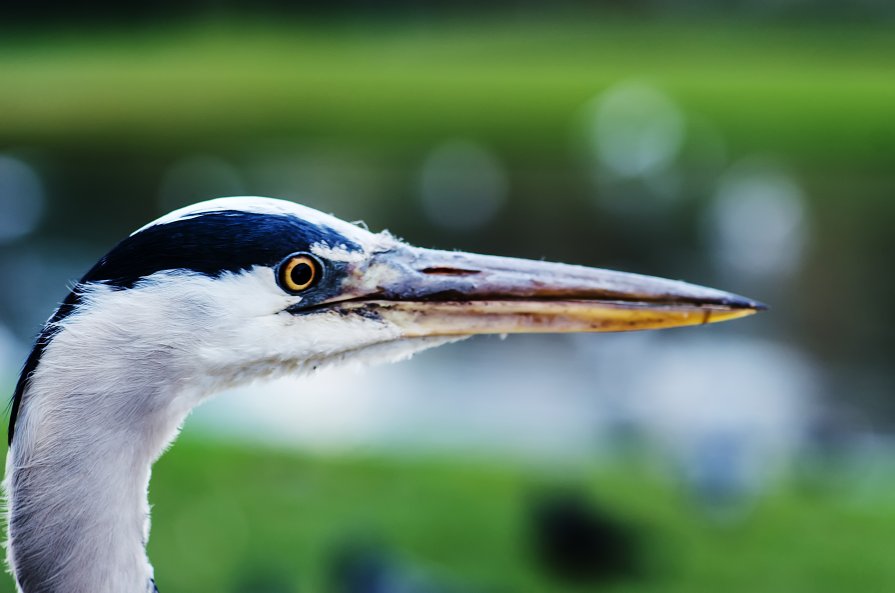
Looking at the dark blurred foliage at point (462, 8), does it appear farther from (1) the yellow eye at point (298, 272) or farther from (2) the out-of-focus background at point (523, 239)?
(1) the yellow eye at point (298, 272)

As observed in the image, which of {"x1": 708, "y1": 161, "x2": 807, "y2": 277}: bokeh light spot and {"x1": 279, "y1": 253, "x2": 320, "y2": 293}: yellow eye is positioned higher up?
{"x1": 708, "y1": 161, "x2": 807, "y2": 277}: bokeh light spot

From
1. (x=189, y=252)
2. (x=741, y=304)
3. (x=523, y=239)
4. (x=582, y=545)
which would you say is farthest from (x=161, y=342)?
(x=523, y=239)

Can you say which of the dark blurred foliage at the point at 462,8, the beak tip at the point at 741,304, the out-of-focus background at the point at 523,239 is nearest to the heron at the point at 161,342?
the beak tip at the point at 741,304

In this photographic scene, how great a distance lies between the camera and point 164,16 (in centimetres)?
1720

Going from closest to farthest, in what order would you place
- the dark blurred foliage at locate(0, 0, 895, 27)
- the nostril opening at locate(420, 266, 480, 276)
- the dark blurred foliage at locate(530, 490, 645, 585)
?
the nostril opening at locate(420, 266, 480, 276), the dark blurred foliage at locate(530, 490, 645, 585), the dark blurred foliage at locate(0, 0, 895, 27)

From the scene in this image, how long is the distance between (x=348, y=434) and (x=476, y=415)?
6.67 feet

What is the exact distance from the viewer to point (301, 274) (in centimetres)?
158

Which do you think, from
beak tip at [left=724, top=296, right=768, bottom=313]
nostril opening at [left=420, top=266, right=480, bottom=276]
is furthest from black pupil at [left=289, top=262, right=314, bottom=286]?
A: beak tip at [left=724, top=296, right=768, bottom=313]

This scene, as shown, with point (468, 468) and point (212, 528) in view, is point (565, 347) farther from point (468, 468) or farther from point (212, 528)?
point (212, 528)

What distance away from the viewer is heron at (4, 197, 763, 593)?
1.46 meters

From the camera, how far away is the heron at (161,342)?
1456 mm

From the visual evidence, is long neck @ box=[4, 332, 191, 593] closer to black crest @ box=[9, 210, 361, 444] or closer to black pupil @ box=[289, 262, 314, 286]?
black crest @ box=[9, 210, 361, 444]

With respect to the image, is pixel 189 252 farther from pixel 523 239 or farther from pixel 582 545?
pixel 523 239

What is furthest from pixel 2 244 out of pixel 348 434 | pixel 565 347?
pixel 348 434
